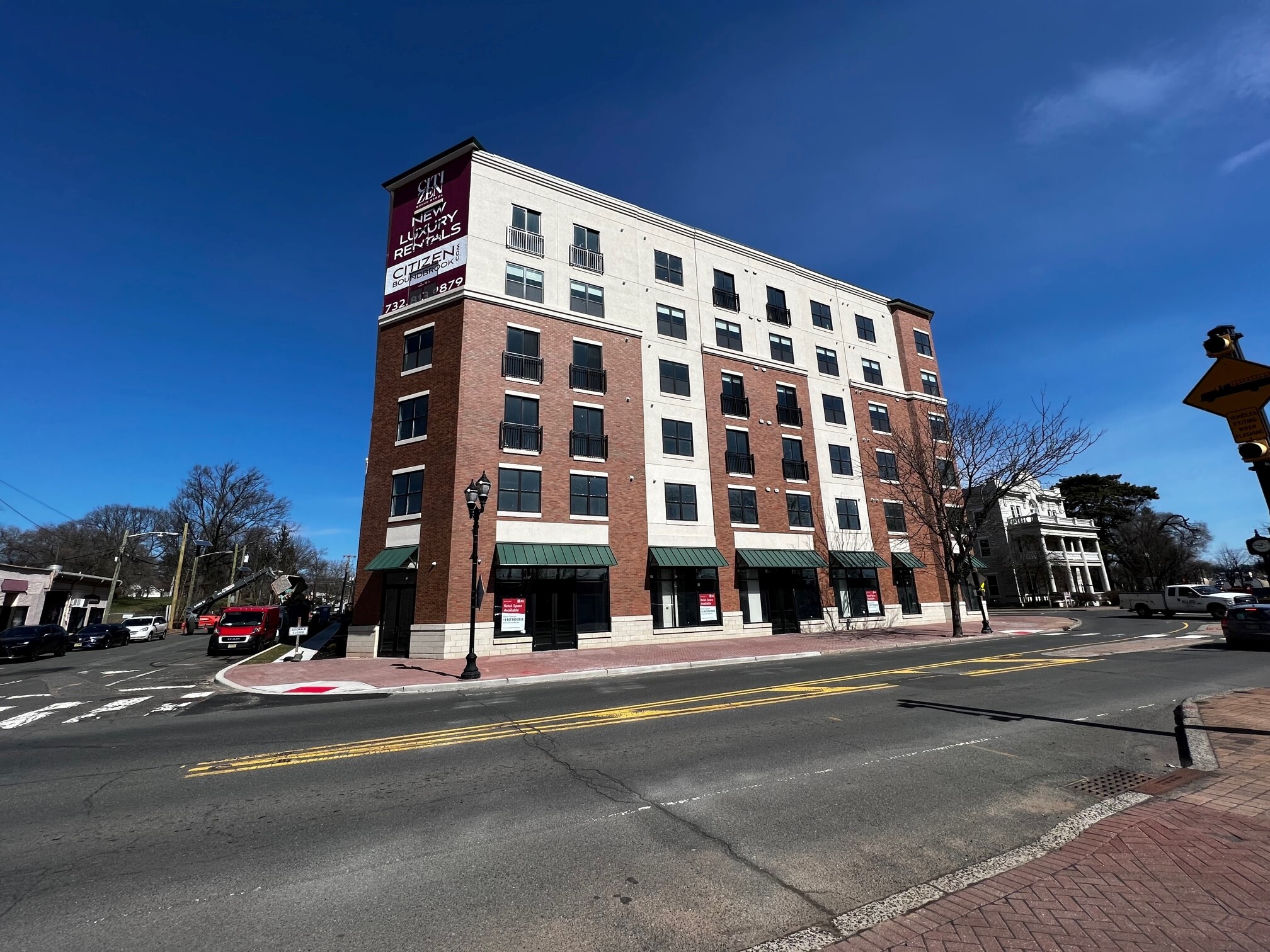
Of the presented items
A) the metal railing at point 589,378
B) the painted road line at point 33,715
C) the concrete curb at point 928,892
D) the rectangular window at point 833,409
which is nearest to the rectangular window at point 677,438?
the metal railing at point 589,378

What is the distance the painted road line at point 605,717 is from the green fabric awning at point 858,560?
14.7 metres

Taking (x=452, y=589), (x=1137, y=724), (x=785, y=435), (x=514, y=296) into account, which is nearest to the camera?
(x=1137, y=724)

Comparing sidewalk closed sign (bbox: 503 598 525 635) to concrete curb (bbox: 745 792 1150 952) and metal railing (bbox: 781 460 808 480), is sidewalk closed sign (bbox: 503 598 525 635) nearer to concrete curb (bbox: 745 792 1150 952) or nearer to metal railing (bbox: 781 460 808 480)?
metal railing (bbox: 781 460 808 480)

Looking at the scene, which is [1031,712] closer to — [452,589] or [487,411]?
[452,589]

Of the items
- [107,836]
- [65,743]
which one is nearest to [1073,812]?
[107,836]

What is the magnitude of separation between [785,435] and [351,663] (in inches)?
942

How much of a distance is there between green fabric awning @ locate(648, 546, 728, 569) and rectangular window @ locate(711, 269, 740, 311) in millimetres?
14383

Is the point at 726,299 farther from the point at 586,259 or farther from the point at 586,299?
the point at 586,299

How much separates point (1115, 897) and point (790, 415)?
29817 millimetres

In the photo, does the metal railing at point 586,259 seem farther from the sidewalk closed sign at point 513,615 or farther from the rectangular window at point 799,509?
the sidewalk closed sign at point 513,615

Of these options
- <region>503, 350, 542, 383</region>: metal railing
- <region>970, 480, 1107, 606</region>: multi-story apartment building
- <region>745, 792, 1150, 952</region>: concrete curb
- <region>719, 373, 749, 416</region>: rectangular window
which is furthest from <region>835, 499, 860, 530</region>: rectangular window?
<region>970, 480, 1107, 606</region>: multi-story apartment building

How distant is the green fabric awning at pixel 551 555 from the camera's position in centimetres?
2205

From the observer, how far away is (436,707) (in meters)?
11.4

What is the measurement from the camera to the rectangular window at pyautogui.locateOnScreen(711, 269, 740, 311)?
31.8 m
